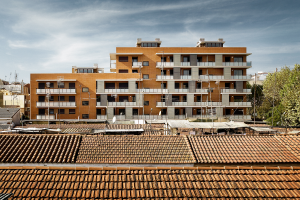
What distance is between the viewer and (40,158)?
14.6 m

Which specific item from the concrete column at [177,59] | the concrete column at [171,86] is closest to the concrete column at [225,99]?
the concrete column at [171,86]

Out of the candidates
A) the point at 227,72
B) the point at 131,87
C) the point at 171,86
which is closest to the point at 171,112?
the point at 171,86

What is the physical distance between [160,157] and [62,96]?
35.1 metres

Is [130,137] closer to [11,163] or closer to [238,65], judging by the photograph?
[11,163]

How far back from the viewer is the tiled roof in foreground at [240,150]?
585 inches

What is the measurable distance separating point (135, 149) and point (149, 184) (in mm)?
6571

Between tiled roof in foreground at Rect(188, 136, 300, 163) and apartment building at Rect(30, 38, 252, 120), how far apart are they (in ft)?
84.2

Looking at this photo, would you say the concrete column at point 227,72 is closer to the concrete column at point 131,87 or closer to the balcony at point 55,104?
the concrete column at point 131,87

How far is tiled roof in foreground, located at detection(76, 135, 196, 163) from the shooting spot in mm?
15064

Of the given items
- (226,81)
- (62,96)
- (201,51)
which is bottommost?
(62,96)

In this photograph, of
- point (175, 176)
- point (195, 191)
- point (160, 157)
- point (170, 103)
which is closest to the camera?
point (195, 191)

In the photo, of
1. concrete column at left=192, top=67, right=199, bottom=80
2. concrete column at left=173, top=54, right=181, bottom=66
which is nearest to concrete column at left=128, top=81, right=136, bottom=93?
concrete column at left=173, top=54, right=181, bottom=66

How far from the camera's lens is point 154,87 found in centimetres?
4628

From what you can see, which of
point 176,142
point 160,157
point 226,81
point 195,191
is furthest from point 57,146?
point 226,81
